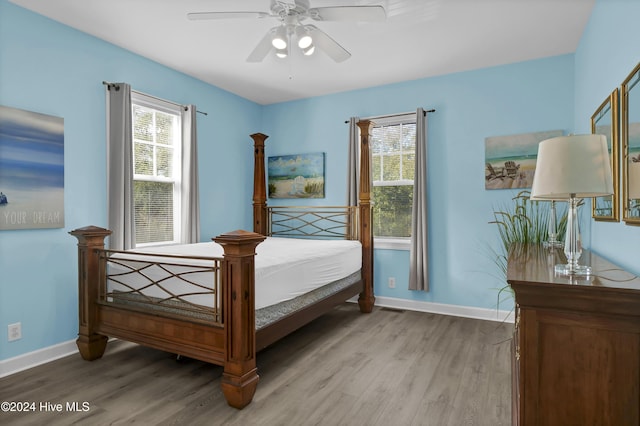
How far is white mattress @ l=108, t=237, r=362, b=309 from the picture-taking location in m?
2.36

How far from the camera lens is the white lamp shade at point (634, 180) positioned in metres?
1.66

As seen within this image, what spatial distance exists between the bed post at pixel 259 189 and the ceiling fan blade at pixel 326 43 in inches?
82.5

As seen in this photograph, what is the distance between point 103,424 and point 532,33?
4192 mm

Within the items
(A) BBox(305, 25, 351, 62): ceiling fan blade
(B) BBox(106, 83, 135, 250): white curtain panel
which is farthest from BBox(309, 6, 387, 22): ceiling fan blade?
(B) BBox(106, 83, 135, 250): white curtain panel

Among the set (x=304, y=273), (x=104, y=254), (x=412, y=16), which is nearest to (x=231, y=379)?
(x=304, y=273)

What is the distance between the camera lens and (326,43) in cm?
262

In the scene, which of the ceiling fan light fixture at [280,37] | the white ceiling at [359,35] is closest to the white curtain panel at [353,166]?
the white ceiling at [359,35]

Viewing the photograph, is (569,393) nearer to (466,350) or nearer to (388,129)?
Result: (466,350)

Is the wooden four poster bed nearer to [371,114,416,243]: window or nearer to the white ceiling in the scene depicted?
[371,114,416,243]: window

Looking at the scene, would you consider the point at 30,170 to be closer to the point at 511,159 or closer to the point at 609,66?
the point at 609,66

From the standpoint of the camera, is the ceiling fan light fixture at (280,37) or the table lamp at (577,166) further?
the ceiling fan light fixture at (280,37)

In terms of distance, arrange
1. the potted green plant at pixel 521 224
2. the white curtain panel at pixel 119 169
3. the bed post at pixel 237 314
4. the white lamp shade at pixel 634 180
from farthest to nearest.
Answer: the white curtain panel at pixel 119 169 < the potted green plant at pixel 521 224 < the bed post at pixel 237 314 < the white lamp shade at pixel 634 180

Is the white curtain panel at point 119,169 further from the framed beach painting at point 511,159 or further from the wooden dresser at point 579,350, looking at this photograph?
the framed beach painting at point 511,159

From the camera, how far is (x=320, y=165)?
480 cm
